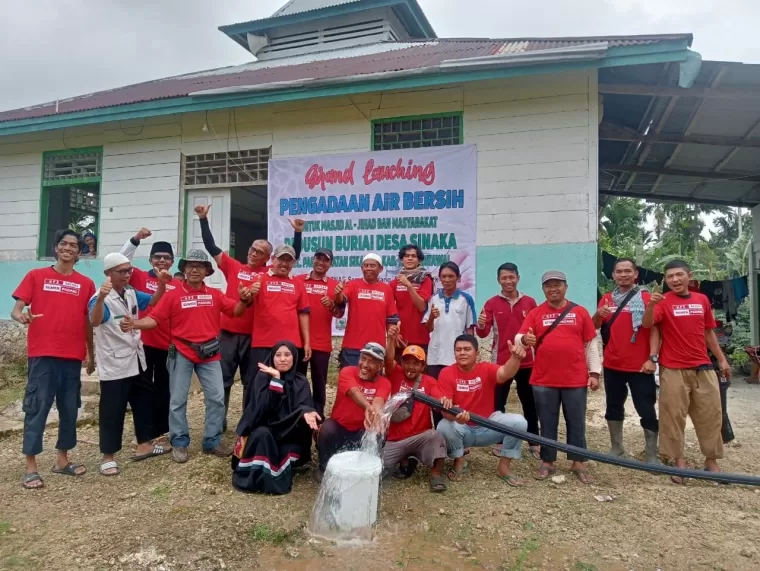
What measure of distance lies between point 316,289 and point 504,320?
1.64 m

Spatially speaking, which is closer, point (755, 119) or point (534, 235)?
point (534, 235)

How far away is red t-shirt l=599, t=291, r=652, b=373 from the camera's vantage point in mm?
4086

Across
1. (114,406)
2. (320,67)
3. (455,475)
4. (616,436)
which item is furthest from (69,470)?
(320,67)

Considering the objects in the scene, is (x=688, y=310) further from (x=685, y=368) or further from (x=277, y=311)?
(x=277, y=311)

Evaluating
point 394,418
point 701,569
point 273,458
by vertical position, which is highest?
point 394,418

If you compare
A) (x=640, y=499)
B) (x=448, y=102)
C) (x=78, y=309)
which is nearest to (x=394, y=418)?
(x=640, y=499)

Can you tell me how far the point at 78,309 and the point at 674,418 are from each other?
178 inches

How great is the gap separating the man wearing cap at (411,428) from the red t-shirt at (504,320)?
2.35 ft

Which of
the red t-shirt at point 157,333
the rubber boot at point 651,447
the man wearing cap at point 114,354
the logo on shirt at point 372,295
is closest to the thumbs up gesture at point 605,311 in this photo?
the rubber boot at point 651,447

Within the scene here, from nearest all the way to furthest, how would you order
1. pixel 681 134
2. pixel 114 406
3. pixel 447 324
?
pixel 114 406 → pixel 447 324 → pixel 681 134

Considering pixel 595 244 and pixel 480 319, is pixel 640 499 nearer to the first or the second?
pixel 480 319

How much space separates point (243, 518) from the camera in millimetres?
3104

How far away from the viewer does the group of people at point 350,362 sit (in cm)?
368

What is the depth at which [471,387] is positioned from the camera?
3.83m
